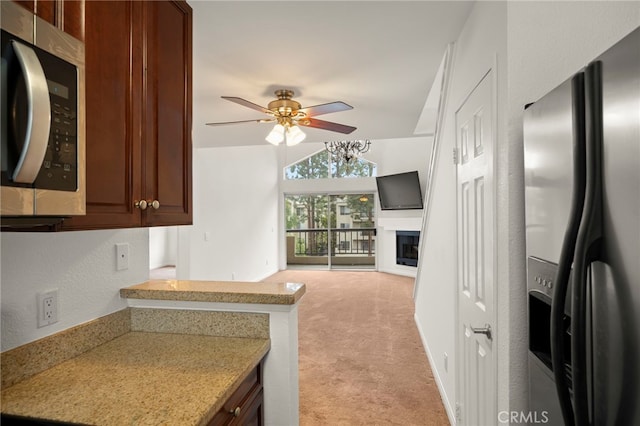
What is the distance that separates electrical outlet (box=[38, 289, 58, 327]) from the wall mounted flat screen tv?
657cm

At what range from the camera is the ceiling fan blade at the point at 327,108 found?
8.54 feet

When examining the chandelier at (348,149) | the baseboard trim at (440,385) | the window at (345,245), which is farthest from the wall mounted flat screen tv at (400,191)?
the baseboard trim at (440,385)

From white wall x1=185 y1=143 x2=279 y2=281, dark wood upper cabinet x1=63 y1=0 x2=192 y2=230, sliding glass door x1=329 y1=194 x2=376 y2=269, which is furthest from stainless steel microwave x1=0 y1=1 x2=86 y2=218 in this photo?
sliding glass door x1=329 y1=194 x2=376 y2=269

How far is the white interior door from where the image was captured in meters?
1.33

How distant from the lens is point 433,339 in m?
2.92

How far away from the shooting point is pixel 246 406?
4.07 feet

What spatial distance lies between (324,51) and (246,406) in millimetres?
2042

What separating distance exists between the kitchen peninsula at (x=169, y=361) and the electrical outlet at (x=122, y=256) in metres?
0.11

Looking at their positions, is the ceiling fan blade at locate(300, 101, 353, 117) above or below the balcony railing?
above

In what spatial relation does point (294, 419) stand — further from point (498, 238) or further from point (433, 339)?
point (433, 339)

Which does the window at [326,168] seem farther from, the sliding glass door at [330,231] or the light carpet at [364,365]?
the light carpet at [364,365]

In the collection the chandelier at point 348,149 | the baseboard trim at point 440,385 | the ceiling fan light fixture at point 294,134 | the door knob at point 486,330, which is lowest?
the baseboard trim at point 440,385

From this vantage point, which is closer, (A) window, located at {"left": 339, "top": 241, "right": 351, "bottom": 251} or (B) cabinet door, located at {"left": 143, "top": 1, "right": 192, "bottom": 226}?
(B) cabinet door, located at {"left": 143, "top": 1, "right": 192, "bottom": 226}

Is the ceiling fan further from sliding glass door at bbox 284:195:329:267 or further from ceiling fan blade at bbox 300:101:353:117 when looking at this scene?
sliding glass door at bbox 284:195:329:267
